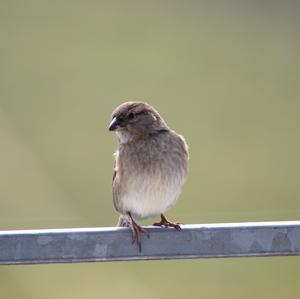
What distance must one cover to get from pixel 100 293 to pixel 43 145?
13.9ft

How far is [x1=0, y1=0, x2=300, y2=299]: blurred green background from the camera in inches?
349

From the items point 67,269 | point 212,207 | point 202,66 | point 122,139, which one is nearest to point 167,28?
point 202,66

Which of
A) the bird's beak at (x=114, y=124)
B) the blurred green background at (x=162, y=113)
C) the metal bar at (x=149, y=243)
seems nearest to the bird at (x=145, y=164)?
the bird's beak at (x=114, y=124)

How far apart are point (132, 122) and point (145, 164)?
19cm

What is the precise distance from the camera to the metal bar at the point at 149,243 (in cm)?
253

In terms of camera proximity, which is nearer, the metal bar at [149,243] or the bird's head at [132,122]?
the metal bar at [149,243]

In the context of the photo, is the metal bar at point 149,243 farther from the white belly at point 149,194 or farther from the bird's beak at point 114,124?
the bird's beak at point 114,124

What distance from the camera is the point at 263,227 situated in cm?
258

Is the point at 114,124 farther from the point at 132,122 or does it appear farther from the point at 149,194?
the point at 149,194

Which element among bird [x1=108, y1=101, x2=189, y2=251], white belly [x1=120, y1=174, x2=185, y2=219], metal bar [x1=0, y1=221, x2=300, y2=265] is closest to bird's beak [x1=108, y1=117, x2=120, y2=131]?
bird [x1=108, y1=101, x2=189, y2=251]

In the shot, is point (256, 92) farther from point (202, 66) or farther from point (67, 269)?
point (67, 269)

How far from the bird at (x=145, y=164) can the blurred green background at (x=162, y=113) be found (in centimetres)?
420

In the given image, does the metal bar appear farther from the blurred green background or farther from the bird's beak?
the blurred green background

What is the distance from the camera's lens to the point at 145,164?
154 inches
